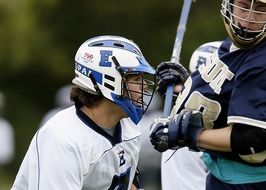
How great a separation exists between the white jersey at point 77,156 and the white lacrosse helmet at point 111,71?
20 cm

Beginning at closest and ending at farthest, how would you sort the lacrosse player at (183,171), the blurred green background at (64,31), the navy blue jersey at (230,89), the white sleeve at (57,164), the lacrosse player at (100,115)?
the navy blue jersey at (230,89) → the white sleeve at (57,164) → the lacrosse player at (100,115) → the lacrosse player at (183,171) → the blurred green background at (64,31)

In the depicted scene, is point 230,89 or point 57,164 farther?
point 57,164

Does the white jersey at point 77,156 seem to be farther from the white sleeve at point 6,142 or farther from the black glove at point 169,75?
the white sleeve at point 6,142

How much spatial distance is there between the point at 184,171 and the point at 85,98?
1.77 metres

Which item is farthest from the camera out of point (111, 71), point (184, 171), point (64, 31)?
point (64, 31)

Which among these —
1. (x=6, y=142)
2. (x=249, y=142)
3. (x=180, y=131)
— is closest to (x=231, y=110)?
(x=249, y=142)

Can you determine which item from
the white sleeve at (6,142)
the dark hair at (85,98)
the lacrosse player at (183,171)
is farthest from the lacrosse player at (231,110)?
the white sleeve at (6,142)

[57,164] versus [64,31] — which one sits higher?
[57,164]

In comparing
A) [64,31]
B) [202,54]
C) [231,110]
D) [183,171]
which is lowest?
[64,31]

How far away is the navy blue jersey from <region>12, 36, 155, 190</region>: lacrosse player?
0.39m

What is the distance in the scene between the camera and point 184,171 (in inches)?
405

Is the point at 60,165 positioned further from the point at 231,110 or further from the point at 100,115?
the point at 231,110

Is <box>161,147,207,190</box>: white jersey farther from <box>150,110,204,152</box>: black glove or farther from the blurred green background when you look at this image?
the blurred green background

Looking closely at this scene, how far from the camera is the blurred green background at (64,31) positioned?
2059 centimetres
